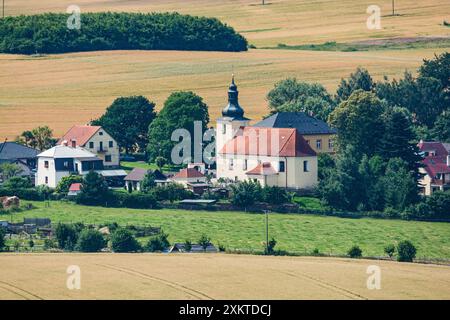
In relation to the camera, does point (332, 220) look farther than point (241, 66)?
No

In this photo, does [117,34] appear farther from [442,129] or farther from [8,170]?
[8,170]

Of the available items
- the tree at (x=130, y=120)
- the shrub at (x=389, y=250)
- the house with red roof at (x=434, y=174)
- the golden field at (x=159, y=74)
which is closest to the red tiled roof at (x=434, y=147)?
the house with red roof at (x=434, y=174)

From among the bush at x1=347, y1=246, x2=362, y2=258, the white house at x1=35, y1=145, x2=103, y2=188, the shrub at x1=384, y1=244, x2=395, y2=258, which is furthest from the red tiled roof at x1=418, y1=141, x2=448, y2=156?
the bush at x1=347, y1=246, x2=362, y2=258

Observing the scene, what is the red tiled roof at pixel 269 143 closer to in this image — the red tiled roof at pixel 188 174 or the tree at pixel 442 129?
the red tiled roof at pixel 188 174
